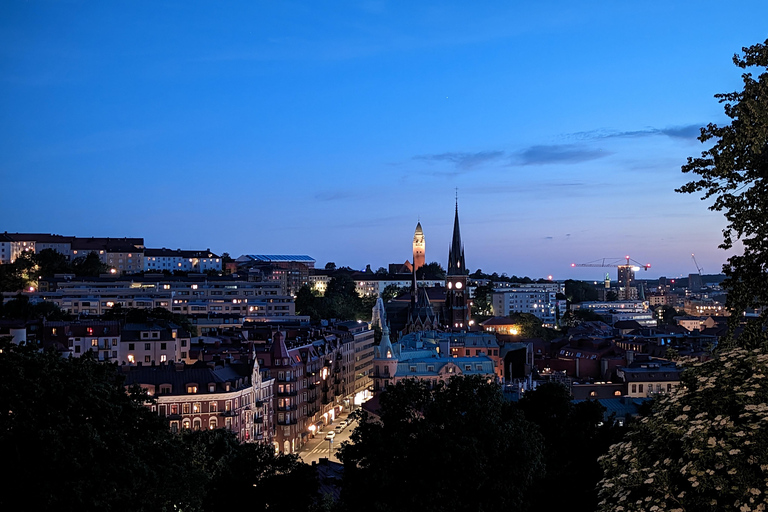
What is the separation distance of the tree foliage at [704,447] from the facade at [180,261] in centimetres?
15199

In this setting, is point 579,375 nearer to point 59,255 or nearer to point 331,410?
point 331,410

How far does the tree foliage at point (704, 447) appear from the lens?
10.2 meters

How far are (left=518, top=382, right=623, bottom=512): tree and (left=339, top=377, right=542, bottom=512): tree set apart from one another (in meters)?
2.83

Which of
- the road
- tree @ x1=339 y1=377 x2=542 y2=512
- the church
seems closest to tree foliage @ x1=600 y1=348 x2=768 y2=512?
tree @ x1=339 y1=377 x2=542 y2=512

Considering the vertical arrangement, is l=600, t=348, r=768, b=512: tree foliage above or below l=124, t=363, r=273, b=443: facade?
above

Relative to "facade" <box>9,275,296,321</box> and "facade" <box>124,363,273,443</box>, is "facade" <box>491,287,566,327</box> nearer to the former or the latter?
"facade" <box>9,275,296,321</box>

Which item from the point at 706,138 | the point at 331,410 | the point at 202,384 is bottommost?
the point at 331,410

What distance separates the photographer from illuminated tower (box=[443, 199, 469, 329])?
123500mm

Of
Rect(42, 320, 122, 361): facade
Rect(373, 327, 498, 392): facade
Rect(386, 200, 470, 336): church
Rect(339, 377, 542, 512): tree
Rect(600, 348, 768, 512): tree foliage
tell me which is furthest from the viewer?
Rect(386, 200, 470, 336): church

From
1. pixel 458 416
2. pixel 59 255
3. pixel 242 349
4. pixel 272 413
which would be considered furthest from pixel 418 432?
pixel 59 255

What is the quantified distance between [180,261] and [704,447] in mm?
161784

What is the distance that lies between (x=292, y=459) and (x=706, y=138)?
19776 mm

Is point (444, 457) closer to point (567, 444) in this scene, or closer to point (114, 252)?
point (567, 444)

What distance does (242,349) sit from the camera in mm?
68375
